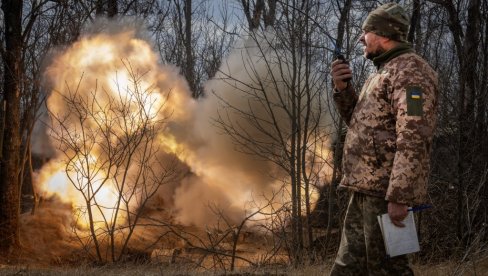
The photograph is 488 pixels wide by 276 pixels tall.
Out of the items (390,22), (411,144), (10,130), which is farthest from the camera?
(10,130)

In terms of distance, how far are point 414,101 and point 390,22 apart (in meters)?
0.63

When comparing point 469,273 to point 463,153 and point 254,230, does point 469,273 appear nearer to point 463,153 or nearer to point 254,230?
point 463,153

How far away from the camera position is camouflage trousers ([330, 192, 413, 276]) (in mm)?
3123

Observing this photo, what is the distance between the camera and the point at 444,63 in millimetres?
10352

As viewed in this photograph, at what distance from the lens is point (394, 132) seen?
3174mm

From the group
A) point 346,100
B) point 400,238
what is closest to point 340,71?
point 346,100

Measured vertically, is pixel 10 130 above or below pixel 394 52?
above

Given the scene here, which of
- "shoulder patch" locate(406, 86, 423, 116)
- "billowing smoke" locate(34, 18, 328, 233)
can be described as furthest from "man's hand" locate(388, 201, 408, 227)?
"billowing smoke" locate(34, 18, 328, 233)

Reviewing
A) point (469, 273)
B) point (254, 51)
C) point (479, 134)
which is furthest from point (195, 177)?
point (469, 273)

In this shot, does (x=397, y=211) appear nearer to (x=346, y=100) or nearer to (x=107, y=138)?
(x=346, y=100)

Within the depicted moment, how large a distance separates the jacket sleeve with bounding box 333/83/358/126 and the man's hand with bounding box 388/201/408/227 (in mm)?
914

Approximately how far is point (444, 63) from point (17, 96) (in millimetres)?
8961

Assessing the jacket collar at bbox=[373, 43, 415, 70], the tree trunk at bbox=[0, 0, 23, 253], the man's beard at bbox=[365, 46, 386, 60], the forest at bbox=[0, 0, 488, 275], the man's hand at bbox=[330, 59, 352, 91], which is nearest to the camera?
the jacket collar at bbox=[373, 43, 415, 70]

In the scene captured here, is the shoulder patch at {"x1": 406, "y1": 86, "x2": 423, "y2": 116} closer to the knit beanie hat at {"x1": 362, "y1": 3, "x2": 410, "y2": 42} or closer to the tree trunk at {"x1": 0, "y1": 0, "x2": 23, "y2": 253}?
the knit beanie hat at {"x1": 362, "y1": 3, "x2": 410, "y2": 42}
